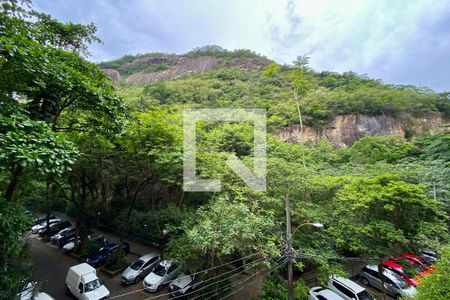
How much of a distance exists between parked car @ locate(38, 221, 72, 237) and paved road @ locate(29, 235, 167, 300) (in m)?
1.00

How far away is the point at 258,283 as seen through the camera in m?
11.8

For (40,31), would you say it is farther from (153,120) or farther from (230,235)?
(230,235)

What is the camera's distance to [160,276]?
11094 millimetres

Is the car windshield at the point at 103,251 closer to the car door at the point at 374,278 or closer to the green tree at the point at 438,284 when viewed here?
the green tree at the point at 438,284

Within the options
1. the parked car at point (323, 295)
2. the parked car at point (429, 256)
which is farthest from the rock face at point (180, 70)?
the parked car at point (323, 295)

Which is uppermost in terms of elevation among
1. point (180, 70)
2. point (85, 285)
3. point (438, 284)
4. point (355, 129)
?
point (180, 70)

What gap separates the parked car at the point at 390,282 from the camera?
1067 centimetres

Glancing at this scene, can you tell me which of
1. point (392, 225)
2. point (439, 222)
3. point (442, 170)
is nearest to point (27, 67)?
point (392, 225)

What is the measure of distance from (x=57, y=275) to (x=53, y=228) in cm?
707

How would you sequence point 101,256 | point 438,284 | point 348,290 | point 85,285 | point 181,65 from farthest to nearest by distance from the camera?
point 181,65
point 101,256
point 348,290
point 85,285
point 438,284

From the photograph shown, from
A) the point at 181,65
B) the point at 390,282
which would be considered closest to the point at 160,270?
the point at 390,282

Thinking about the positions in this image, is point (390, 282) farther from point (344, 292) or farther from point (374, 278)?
point (344, 292)

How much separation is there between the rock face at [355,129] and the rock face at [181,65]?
27278mm

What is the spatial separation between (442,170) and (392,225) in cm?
867
